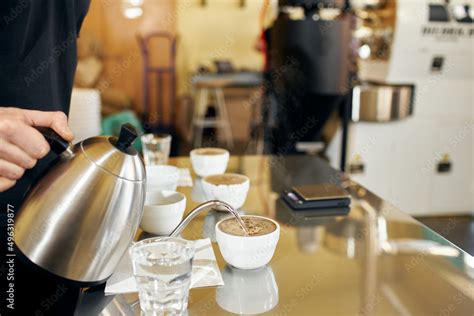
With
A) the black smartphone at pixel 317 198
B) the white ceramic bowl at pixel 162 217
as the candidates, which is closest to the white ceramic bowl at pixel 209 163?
the black smartphone at pixel 317 198

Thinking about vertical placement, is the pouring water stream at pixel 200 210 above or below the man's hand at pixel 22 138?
below

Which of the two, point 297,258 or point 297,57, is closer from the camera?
point 297,258

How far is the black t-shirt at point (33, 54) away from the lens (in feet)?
3.73

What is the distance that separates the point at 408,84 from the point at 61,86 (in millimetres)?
2457

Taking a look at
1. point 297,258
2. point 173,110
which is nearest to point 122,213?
point 297,258

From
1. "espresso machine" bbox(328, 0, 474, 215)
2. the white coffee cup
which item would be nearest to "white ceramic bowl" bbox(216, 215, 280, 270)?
the white coffee cup

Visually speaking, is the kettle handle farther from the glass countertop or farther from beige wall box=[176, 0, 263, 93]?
beige wall box=[176, 0, 263, 93]

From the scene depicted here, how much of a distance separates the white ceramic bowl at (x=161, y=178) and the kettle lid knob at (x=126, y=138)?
16.0 inches

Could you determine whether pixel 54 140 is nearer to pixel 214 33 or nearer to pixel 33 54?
pixel 33 54

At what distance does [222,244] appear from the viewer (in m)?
0.85

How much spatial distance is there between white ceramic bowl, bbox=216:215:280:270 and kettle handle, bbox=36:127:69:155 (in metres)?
0.30

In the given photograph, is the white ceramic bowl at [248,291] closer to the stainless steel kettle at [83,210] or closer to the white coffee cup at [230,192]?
the stainless steel kettle at [83,210]

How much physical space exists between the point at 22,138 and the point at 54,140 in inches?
1.8

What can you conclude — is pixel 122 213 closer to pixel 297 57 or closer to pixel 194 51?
pixel 297 57
